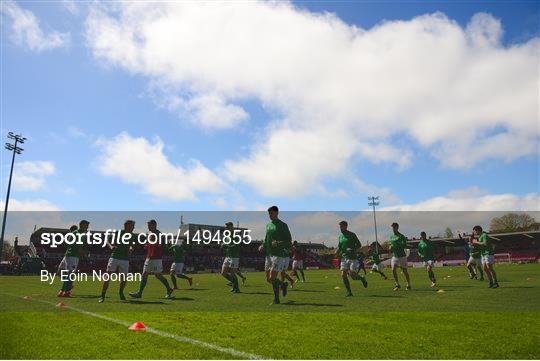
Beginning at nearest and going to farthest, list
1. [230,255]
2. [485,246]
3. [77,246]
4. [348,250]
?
[348,250], [77,246], [485,246], [230,255]

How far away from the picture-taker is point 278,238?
34.7 feet

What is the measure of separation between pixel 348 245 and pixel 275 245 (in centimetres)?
361

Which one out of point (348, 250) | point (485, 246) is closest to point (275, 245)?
point (348, 250)

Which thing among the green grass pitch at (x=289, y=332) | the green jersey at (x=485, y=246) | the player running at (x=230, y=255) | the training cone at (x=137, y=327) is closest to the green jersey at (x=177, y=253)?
the player running at (x=230, y=255)

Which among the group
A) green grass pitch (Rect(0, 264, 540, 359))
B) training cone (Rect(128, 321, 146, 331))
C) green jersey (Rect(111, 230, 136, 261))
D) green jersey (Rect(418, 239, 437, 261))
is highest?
green jersey (Rect(111, 230, 136, 261))

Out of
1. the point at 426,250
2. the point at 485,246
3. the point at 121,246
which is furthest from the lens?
the point at 426,250

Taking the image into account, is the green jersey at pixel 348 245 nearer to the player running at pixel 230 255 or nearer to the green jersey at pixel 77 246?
the player running at pixel 230 255

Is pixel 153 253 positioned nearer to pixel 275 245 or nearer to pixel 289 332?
pixel 275 245

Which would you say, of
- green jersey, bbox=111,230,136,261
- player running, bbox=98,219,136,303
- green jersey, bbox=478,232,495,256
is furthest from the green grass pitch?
green jersey, bbox=478,232,495,256

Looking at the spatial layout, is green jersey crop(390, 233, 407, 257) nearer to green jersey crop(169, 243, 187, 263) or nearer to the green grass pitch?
the green grass pitch

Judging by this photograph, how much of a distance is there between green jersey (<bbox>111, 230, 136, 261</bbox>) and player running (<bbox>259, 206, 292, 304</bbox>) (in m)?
4.21

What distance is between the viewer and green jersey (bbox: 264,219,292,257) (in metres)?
10.5

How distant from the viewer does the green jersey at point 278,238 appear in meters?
10.5

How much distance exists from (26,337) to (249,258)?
69.5 meters
